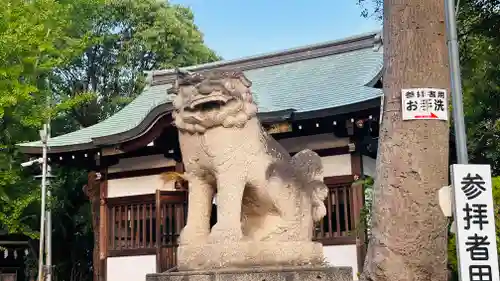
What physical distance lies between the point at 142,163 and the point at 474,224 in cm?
1022

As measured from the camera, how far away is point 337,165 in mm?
11609

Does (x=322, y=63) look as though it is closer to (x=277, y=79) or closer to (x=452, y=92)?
(x=277, y=79)

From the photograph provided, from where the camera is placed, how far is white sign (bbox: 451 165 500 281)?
411 centimetres

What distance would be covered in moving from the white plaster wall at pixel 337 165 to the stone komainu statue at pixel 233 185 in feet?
18.3

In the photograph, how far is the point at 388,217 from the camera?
4.48m

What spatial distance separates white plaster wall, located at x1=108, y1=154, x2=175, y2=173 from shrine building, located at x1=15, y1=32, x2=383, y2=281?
0.08 ft

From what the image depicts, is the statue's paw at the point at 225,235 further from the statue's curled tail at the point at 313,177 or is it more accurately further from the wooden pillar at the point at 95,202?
the wooden pillar at the point at 95,202

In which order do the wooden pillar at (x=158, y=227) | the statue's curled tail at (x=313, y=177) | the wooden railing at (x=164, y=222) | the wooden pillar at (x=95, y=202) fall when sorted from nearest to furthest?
the statue's curled tail at (x=313, y=177), the wooden railing at (x=164, y=222), the wooden pillar at (x=158, y=227), the wooden pillar at (x=95, y=202)

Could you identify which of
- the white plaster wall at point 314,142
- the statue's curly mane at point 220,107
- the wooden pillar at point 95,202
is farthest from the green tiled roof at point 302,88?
the statue's curly mane at point 220,107

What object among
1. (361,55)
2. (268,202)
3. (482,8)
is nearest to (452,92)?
(268,202)

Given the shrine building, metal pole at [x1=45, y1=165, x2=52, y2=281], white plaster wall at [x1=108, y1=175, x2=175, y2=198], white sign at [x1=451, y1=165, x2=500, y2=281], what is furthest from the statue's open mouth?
metal pole at [x1=45, y1=165, x2=52, y2=281]

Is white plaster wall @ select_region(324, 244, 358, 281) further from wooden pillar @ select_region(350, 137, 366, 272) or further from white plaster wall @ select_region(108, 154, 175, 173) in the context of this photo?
white plaster wall @ select_region(108, 154, 175, 173)

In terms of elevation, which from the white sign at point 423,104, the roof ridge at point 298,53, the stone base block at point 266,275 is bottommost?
the stone base block at point 266,275

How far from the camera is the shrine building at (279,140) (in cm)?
1112
